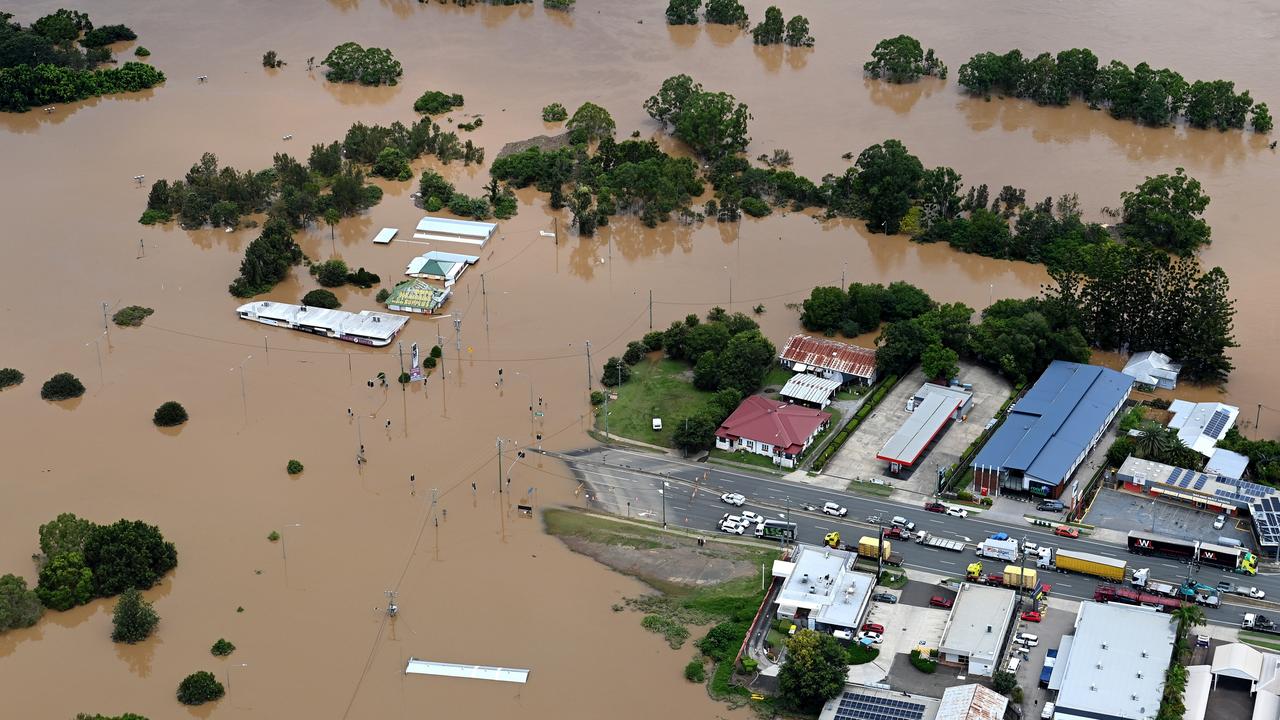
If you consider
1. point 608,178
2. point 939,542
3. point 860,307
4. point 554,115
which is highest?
point 554,115

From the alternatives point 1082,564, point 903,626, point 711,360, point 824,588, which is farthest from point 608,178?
point 903,626

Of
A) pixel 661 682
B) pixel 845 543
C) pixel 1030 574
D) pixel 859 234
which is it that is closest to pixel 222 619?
pixel 661 682

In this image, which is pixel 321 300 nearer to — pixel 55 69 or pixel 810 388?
pixel 810 388

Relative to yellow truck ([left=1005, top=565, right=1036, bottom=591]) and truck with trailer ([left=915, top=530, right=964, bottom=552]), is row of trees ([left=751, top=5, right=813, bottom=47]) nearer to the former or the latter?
truck with trailer ([left=915, top=530, right=964, bottom=552])

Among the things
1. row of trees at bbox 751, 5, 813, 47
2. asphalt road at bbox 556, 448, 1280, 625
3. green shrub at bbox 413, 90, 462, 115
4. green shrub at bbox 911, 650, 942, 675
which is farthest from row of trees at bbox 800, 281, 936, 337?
row of trees at bbox 751, 5, 813, 47

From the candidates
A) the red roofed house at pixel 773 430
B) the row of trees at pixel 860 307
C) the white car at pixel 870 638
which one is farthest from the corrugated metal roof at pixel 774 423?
the white car at pixel 870 638
